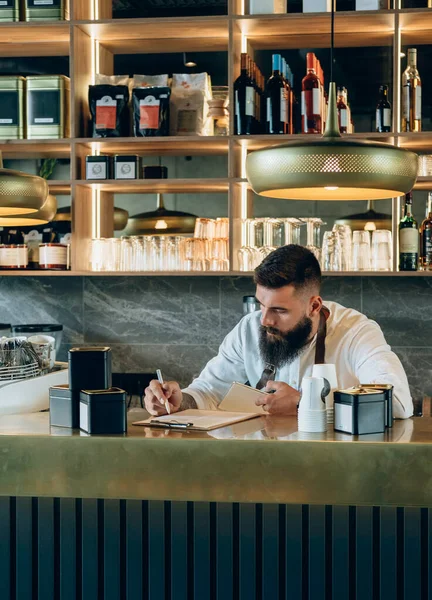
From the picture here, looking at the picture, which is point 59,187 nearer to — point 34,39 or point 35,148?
point 35,148

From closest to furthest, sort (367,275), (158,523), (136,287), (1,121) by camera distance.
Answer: (158,523) → (367,275) → (1,121) → (136,287)

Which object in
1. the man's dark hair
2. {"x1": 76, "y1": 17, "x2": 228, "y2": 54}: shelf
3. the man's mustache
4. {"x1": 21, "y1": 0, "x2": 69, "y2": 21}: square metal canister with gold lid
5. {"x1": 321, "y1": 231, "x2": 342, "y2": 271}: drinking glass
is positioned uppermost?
{"x1": 21, "y1": 0, "x2": 69, "y2": 21}: square metal canister with gold lid

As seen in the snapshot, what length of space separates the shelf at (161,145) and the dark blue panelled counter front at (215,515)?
220cm

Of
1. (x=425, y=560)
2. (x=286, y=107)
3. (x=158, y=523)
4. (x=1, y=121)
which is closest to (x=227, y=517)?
(x=158, y=523)

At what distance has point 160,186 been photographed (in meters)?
4.28

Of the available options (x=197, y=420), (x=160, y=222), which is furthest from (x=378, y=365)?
(x=160, y=222)

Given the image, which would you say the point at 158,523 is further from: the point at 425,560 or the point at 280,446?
the point at 425,560

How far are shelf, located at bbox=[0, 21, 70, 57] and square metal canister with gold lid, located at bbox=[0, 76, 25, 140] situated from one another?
9.3 inches

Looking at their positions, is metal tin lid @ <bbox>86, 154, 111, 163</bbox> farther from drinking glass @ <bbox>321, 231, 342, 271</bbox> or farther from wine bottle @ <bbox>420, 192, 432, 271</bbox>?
wine bottle @ <bbox>420, 192, 432, 271</bbox>

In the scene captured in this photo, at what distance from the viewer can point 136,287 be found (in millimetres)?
4500

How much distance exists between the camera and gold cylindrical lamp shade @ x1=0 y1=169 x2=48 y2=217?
A: 256cm

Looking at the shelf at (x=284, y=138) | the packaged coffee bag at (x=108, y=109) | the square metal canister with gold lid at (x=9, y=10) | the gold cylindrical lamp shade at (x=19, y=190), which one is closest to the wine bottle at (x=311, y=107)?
the shelf at (x=284, y=138)

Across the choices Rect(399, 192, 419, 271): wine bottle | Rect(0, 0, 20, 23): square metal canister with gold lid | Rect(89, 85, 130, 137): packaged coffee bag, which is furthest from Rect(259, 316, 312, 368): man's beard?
Rect(0, 0, 20, 23): square metal canister with gold lid

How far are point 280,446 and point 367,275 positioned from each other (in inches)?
82.6
